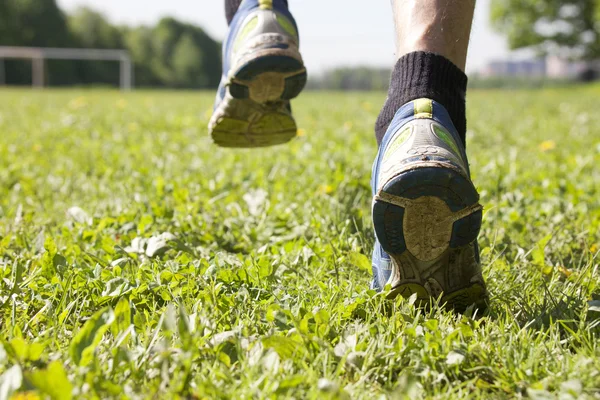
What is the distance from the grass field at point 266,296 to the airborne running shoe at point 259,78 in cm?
27

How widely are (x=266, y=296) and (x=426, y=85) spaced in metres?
0.64

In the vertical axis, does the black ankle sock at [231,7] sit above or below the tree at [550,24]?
below

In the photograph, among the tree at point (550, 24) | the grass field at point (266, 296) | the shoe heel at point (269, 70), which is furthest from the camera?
the tree at point (550, 24)

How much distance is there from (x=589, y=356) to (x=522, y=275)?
470 millimetres

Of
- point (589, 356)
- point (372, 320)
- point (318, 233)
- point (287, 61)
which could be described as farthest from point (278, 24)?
point (589, 356)

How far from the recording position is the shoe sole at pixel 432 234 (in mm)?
1243

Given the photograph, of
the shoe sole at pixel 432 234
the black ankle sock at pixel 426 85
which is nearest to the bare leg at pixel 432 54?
the black ankle sock at pixel 426 85

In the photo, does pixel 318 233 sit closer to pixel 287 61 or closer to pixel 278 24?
pixel 287 61

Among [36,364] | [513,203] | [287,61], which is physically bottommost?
[36,364]

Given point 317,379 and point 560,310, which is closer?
point 317,379

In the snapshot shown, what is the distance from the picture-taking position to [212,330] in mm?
1277

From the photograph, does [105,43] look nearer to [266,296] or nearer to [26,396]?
[266,296]

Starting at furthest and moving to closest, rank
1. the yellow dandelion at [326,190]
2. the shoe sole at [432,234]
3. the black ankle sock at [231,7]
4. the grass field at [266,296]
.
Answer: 1. the yellow dandelion at [326,190]
2. the black ankle sock at [231,7]
3. the shoe sole at [432,234]
4. the grass field at [266,296]

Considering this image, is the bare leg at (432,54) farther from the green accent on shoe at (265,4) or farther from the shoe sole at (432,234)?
the green accent on shoe at (265,4)
